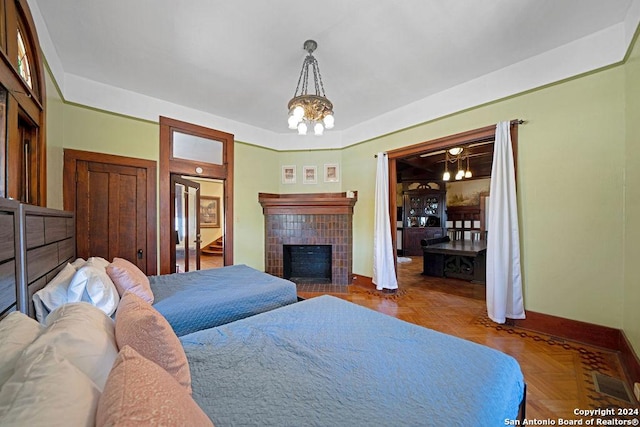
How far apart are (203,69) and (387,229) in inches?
127

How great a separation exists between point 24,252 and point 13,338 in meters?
0.62

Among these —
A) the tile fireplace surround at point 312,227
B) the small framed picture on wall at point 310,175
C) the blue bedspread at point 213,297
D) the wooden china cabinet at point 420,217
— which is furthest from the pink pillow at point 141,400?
the wooden china cabinet at point 420,217

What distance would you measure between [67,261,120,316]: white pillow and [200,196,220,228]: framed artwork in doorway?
6579 millimetres

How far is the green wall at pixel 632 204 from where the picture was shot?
6.11 ft

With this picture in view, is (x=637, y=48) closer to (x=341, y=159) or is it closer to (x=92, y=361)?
(x=341, y=159)

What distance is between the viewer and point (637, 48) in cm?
190

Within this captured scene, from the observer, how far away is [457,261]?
472cm

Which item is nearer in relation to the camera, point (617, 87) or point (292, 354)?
point (292, 354)

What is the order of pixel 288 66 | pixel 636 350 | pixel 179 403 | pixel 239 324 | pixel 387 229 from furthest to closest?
pixel 387 229
pixel 288 66
pixel 636 350
pixel 239 324
pixel 179 403

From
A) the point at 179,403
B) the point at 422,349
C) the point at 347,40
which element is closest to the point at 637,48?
the point at 347,40

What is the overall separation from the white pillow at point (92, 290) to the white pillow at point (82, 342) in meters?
0.54

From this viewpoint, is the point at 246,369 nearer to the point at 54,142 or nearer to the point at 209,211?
the point at 54,142

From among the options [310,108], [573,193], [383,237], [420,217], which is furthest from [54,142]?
[420,217]

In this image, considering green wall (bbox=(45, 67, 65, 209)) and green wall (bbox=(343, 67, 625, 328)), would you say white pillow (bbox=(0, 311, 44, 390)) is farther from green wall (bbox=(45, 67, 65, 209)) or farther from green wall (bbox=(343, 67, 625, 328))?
green wall (bbox=(343, 67, 625, 328))
